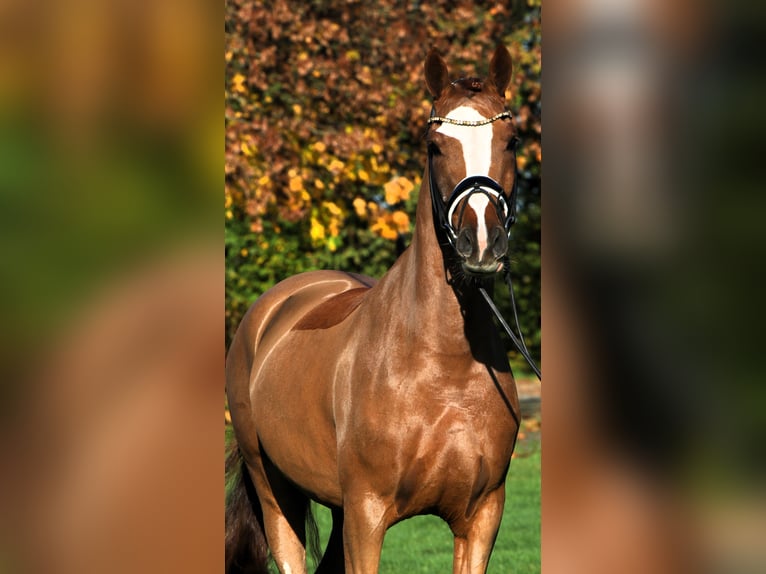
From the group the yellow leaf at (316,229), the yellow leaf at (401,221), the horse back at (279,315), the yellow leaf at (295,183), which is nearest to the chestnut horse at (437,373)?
the horse back at (279,315)

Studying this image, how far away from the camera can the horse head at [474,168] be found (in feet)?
10.3

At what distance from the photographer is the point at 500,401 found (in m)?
3.78

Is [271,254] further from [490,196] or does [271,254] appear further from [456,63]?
[490,196]

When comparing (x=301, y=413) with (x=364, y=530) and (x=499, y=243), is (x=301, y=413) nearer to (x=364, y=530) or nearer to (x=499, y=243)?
(x=364, y=530)

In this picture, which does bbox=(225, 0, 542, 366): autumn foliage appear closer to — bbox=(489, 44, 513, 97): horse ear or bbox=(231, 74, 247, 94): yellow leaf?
bbox=(231, 74, 247, 94): yellow leaf

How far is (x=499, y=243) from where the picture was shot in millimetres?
3123

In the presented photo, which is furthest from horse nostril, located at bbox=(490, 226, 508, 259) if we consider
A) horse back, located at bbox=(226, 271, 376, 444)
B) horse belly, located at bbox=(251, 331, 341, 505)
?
horse back, located at bbox=(226, 271, 376, 444)

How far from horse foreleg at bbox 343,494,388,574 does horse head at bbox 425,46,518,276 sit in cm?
101
